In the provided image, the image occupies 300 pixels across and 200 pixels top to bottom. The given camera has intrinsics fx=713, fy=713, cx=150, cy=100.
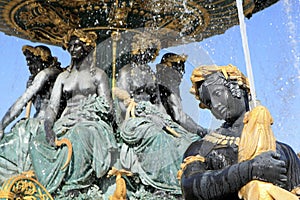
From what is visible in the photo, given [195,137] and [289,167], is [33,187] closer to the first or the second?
[195,137]

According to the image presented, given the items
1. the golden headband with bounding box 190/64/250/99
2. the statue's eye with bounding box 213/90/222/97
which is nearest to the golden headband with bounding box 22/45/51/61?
the golden headband with bounding box 190/64/250/99

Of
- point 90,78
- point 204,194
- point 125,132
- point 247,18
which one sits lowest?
point 204,194

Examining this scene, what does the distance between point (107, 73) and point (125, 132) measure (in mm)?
1233

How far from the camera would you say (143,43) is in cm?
757

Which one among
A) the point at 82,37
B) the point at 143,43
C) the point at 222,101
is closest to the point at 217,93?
the point at 222,101

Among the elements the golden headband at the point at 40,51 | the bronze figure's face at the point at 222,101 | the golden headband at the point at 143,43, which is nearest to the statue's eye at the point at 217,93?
the bronze figure's face at the point at 222,101

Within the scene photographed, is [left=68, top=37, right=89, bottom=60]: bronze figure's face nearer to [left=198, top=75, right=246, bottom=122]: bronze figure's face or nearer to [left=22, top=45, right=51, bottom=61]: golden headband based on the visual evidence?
[left=22, top=45, right=51, bottom=61]: golden headband

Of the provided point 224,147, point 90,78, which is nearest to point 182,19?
point 90,78

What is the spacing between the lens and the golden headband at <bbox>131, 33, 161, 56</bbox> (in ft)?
24.7

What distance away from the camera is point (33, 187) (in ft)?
21.2

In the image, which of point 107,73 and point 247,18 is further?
point 247,18

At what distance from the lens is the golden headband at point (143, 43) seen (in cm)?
754

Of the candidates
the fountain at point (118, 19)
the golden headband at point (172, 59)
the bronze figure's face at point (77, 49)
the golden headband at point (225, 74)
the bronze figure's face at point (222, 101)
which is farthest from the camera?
the fountain at point (118, 19)

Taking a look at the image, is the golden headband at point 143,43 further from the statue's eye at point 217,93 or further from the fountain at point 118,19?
the statue's eye at point 217,93
